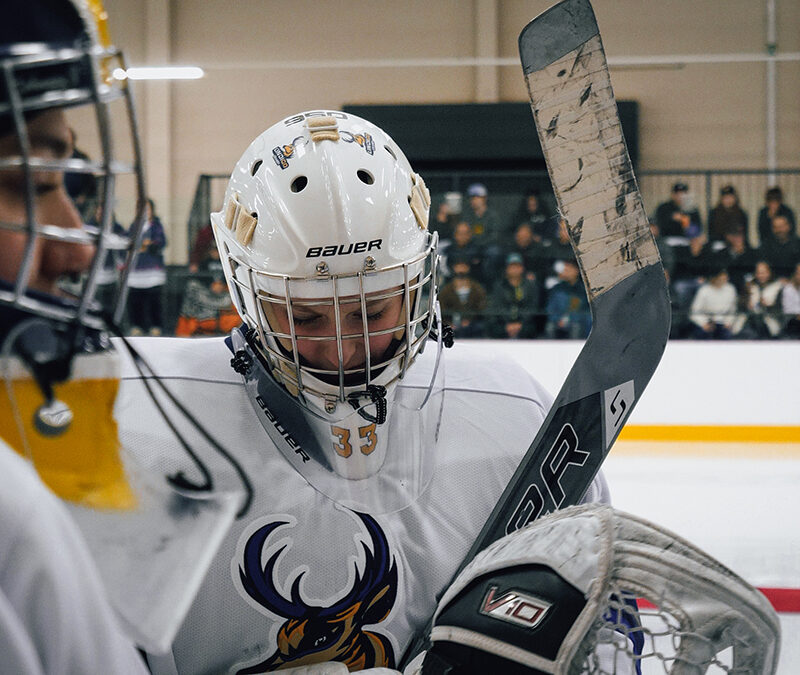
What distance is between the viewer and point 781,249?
640 cm

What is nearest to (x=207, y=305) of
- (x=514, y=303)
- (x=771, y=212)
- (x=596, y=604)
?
(x=514, y=303)

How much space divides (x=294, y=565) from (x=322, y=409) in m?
0.19

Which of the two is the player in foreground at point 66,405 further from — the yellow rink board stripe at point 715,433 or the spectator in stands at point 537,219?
the spectator in stands at point 537,219

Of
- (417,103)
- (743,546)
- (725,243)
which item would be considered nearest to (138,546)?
(743,546)

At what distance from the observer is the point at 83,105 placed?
0.50 metres

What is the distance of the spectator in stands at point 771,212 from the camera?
6586mm

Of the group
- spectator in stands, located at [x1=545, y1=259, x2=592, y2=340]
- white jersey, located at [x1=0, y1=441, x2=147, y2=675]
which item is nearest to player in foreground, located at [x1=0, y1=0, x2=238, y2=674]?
white jersey, located at [x1=0, y1=441, x2=147, y2=675]

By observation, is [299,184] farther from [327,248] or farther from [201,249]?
[201,249]

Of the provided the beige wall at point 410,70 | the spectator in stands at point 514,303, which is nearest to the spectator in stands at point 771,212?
the beige wall at point 410,70

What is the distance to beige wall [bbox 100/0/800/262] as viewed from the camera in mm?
8148

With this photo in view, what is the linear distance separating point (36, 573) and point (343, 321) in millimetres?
671

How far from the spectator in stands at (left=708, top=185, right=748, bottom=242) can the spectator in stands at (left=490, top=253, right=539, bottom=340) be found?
1451 mm

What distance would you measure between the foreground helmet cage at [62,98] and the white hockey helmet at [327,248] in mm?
569

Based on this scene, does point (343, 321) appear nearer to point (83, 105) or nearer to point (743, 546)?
point (83, 105)
